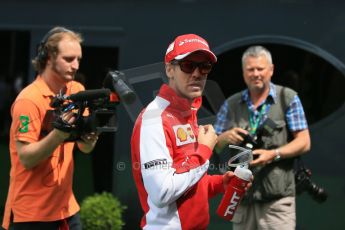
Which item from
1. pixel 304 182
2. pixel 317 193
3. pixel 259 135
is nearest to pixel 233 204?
pixel 259 135

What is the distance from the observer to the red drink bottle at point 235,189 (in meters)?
3.06

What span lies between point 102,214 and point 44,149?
6.86ft

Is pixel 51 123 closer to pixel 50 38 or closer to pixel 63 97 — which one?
pixel 63 97

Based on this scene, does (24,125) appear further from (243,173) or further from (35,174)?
(243,173)

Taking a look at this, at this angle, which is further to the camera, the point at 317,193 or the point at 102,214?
the point at 102,214

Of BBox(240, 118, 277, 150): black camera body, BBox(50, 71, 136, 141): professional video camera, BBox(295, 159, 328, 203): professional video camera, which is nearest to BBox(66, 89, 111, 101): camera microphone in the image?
BBox(50, 71, 136, 141): professional video camera

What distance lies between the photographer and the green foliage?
215 inches

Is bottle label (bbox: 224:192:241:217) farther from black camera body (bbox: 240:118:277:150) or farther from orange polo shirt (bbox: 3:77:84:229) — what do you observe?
black camera body (bbox: 240:118:277:150)

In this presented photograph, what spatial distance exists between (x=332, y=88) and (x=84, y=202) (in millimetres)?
2207

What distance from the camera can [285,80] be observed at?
5.55m

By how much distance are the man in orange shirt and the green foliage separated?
1641 millimetres

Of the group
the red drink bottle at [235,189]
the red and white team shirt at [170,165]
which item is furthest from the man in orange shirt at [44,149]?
the red drink bottle at [235,189]

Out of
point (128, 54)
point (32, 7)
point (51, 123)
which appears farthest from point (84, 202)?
point (51, 123)

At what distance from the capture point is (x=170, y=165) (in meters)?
2.81
